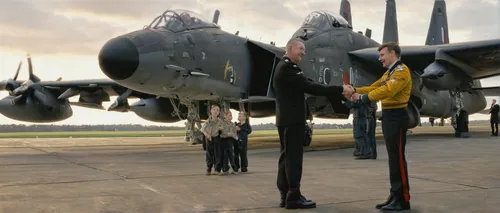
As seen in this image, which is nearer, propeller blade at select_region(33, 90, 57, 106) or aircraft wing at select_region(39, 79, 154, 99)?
aircraft wing at select_region(39, 79, 154, 99)

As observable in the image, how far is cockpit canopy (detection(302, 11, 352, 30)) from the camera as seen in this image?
61.1 feet

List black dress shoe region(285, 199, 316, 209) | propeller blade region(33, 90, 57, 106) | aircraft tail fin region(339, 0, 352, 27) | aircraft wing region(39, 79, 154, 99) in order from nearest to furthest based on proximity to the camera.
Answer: black dress shoe region(285, 199, 316, 209)
aircraft wing region(39, 79, 154, 99)
propeller blade region(33, 90, 57, 106)
aircraft tail fin region(339, 0, 352, 27)

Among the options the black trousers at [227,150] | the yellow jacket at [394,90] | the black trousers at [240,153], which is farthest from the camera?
the black trousers at [240,153]

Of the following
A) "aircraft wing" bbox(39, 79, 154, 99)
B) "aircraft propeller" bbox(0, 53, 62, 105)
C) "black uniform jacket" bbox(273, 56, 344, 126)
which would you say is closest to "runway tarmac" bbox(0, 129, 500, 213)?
"black uniform jacket" bbox(273, 56, 344, 126)

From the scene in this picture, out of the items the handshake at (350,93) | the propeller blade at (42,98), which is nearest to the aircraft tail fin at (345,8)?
the propeller blade at (42,98)

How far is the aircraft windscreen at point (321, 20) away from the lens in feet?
61.1

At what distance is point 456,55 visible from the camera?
18.6 meters

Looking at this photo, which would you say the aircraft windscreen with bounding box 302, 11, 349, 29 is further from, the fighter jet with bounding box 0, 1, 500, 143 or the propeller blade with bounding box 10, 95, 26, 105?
the propeller blade with bounding box 10, 95, 26, 105

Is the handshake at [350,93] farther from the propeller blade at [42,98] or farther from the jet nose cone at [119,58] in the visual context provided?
the propeller blade at [42,98]

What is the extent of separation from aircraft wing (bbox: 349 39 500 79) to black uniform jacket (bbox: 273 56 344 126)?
45.4ft

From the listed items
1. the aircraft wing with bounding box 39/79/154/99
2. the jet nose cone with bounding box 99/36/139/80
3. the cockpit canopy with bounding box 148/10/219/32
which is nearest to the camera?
the jet nose cone with bounding box 99/36/139/80

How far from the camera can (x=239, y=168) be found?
32.2 feet

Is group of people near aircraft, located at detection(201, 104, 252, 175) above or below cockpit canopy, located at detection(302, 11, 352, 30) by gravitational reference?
below

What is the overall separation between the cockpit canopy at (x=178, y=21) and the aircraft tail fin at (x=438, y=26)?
1828 centimetres
